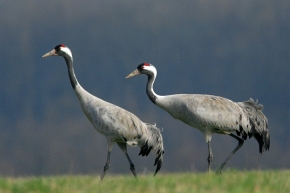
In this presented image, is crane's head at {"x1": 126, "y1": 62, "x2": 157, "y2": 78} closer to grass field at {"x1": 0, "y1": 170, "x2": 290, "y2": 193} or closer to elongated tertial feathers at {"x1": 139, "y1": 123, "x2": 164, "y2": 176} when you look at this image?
elongated tertial feathers at {"x1": 139, "y1": 123, "x2": 164, "y2": 176}

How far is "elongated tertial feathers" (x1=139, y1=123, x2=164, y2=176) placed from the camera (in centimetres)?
1050

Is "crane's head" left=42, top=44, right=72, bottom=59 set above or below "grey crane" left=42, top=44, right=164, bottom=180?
above

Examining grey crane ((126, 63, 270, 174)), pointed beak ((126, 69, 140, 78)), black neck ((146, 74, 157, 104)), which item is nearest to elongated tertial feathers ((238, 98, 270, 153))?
grey crane ((126, 63, 270, 174))

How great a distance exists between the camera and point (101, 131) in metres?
9.84

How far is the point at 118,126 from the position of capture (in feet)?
32.0

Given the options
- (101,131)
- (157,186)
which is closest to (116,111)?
(101,131)

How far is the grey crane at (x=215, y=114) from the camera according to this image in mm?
10617

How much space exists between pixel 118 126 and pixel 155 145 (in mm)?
1219

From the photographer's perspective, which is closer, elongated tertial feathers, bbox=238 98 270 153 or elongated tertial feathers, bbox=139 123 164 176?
elongated tertial feathers, bbox=139 123 164 176

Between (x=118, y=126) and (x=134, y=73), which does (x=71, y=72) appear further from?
(x=118, y=126)

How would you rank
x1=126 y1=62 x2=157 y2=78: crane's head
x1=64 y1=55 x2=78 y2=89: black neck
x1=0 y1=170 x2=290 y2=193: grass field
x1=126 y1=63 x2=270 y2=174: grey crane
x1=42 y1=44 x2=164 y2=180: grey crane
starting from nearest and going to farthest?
x1=0 y1=170 x2=290 y2=193: grass field → x1=42 y1=44 x2=164 y2=180: grey crane → x1=126 y1=63 x2=270 y2=174: grey crane → x1=64 y1=55 x2=78 y2=89: black neck → x1=126 y1=62 x2=157 y2=78: crane's head

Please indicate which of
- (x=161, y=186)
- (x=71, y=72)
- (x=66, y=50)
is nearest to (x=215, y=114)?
(x=71, y=72)

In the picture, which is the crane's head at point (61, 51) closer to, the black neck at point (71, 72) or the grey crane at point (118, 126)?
the black neck at point (71, 72)

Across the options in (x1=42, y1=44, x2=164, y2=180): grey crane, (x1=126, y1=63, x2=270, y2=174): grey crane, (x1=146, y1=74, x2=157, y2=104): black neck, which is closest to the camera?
(x1=42, y1=44, x2=164, y2=180): grey crane
